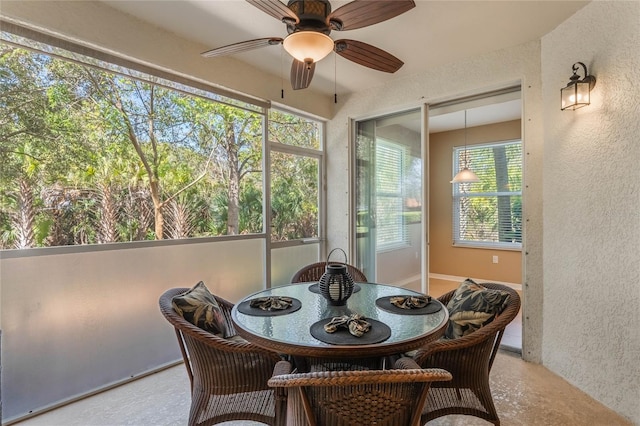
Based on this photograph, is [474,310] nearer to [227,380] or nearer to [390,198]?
[227,380]

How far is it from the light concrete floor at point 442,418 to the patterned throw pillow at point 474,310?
65 cm

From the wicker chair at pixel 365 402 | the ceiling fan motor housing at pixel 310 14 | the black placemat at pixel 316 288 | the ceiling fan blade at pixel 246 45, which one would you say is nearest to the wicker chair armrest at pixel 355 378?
the wicker chair at pixel 365 402

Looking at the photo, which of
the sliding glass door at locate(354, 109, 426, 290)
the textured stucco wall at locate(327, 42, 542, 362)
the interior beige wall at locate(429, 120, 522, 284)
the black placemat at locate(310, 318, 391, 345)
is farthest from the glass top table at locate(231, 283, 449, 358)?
the interior beige wall at locate(429, 120, 522, 284)

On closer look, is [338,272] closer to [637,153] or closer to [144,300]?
[144,300]

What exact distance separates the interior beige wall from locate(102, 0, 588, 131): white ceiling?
261 centimetres

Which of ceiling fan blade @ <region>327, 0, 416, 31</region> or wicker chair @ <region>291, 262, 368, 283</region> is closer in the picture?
ceiling fan blade @ <region>327, 0, 416, 31</region>

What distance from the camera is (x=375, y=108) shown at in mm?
3750

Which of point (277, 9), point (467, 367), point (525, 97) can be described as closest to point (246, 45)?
point (277, 9)

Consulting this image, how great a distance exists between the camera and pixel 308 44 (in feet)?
5.58

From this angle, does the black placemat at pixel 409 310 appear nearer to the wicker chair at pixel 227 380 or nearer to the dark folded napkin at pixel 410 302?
the dark folded napkin at pixel 410 302

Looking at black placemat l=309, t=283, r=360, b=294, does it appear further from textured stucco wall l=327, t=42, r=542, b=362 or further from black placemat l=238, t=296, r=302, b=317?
textured stucco wall l=327, t=42, r=542, b=362

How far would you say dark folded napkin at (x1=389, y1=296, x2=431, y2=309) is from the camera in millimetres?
1760

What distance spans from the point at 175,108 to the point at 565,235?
332cm

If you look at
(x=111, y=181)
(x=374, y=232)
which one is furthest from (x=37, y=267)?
(x=374, y=232)
